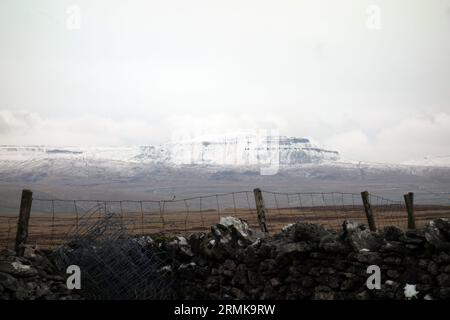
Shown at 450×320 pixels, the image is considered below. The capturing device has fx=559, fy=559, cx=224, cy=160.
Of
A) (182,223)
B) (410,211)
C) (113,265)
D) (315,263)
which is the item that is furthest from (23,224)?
(182,223)

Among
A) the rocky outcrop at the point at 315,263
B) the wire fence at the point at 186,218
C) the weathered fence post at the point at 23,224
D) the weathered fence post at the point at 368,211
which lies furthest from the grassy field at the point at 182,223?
the weathered fence post at the point at 368,211

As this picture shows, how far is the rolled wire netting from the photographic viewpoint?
1137 cm

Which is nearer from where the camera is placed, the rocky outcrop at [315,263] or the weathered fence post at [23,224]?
the rocky outcrop at [315,263]

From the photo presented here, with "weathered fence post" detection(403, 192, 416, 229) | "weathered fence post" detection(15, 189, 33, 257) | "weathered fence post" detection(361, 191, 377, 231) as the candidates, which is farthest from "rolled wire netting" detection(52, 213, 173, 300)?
"weathered fence post" detection(403, 192, 416, 229)

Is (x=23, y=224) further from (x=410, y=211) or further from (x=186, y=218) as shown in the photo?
(x=410, y=211)

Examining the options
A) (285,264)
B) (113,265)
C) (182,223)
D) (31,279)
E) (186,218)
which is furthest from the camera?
(182,223)

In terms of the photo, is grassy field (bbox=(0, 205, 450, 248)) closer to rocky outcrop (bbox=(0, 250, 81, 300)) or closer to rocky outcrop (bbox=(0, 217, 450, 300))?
rocky outcrop (bbox=(0, 250, 81, 300))

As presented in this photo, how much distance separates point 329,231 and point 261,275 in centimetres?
160

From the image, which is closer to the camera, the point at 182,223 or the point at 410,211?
the point at 410,211

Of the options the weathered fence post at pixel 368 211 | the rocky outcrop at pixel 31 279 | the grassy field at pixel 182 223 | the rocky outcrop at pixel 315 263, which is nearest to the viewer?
the rocky outcrop at pixel 315 263

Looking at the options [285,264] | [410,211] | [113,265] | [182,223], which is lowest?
[182,223]

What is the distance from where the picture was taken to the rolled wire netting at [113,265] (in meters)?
11.4

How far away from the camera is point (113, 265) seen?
11.6 meters

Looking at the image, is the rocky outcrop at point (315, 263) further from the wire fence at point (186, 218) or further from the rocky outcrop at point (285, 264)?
the wire fence at point (186, 218)
